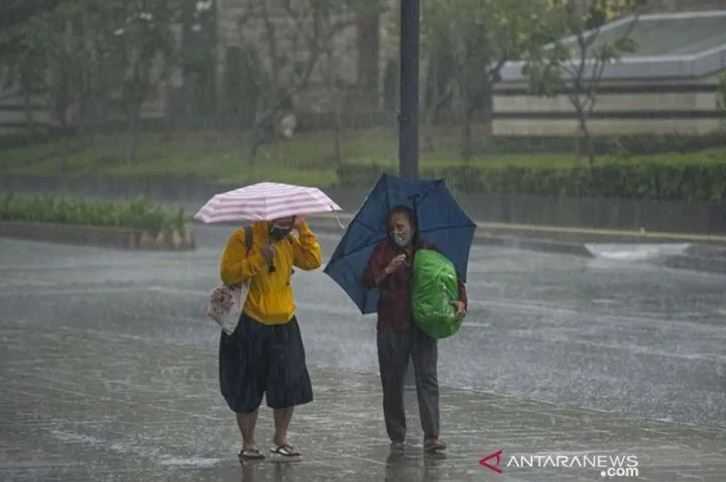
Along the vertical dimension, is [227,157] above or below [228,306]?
below

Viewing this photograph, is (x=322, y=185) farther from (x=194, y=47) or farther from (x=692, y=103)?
(x=194, y=47)

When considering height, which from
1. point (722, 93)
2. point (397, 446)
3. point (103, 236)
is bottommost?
point (103, 236)

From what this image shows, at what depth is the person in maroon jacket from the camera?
36.9ft

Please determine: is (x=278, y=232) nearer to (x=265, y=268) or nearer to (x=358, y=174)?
(x=265, y=268)

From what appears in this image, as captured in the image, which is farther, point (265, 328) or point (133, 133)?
point (133, 133)

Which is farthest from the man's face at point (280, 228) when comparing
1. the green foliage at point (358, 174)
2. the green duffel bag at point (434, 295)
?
the green foliage at point (358, 174)

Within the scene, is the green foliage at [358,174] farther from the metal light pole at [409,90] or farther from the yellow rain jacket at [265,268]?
the yellow rain jacket at [265,268]

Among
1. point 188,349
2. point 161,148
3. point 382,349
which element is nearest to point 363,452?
point 382,349

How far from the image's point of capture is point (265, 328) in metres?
11.0

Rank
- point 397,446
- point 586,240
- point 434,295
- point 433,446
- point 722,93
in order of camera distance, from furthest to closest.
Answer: point 722,93 → point 586,240 → point 397,446 → point 433,446 → point 434,295

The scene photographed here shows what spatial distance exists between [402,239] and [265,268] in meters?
0.85

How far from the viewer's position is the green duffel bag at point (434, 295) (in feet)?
36.6

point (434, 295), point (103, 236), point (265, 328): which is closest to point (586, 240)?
point (103, 236)

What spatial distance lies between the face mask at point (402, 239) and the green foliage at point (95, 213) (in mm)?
20662
